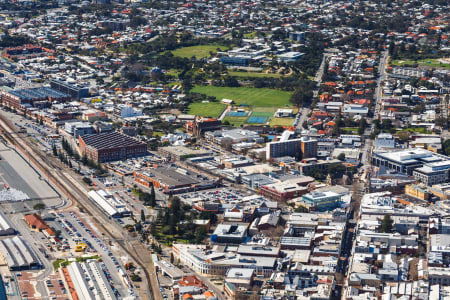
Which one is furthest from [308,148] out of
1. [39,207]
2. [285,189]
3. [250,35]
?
[250,35]

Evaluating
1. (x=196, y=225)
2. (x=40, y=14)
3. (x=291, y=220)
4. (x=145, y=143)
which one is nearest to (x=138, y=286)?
(x=196, y=225)

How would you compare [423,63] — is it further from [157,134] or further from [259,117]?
[157,134]

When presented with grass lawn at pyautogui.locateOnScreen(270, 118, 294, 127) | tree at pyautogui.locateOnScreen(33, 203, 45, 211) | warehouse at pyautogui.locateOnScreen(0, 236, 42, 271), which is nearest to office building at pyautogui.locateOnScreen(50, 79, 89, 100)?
grass lawn at pyautogui.locateOnScreen(270, 118, 294, 127)

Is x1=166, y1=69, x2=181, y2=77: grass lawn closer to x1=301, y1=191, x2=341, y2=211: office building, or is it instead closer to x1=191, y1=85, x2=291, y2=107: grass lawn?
x1=191, y1=85, x2=291, y2=107: grass lawn

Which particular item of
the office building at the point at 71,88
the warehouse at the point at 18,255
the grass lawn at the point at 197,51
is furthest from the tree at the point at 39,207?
the grass lawn at the point at 197,51

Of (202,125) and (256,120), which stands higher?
(202,125)

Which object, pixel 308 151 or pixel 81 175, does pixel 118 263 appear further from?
pixel 308 151
